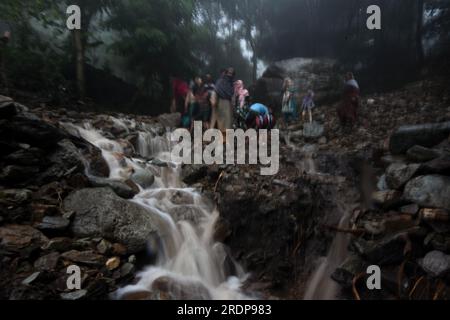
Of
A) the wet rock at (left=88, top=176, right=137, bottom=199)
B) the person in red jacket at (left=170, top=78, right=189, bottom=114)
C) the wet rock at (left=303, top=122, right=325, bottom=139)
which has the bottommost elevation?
the wet rock at (left=88, top=176, right=137, bottom=199)

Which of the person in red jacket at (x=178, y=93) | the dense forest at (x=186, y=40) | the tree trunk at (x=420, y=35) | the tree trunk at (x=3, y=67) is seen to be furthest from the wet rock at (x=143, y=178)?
the tree trunk at (x=420, y=35)

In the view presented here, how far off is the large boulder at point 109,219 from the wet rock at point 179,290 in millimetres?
584

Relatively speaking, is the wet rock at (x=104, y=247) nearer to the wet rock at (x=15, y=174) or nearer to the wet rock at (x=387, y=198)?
the wet rock at (x=15, y=174)

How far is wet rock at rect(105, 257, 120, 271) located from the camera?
3752mm

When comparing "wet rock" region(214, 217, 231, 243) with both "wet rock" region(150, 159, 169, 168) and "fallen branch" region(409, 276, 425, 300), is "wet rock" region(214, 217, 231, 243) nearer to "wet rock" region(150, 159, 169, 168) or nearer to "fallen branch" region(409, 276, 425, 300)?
"wet rock" region(150, 159, 169, 168)

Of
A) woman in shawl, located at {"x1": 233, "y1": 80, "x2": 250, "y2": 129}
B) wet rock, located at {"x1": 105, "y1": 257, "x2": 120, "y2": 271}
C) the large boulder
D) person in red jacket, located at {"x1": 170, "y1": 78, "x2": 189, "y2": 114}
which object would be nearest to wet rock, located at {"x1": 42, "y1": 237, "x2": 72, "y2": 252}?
the large boulder

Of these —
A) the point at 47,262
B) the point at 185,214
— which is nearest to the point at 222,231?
the point at 185,214

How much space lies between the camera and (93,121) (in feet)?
26.2

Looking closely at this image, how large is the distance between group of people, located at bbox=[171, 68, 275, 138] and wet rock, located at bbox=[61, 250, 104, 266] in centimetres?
493

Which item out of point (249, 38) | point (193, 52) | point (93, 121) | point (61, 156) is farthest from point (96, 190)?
point (249, 38)

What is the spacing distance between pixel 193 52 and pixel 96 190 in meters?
11.1

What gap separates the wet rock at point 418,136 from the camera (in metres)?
5.41
